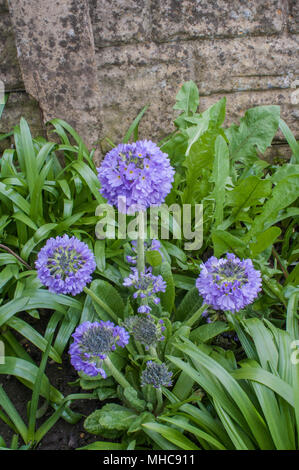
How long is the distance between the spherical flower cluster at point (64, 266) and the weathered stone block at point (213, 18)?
183cm

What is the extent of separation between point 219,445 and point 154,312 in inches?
24.1

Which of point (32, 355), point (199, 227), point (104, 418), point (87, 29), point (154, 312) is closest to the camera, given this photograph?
point (104, 418)

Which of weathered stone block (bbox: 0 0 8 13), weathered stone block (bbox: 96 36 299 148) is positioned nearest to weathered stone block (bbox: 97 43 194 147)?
weathered stone block (bbox: 96 36 299 148)

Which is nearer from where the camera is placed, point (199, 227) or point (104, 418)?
point (104, 418)

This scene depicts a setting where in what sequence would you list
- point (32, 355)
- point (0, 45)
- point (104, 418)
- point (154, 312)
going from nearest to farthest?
1. point (104, 418)
2. point (154, 312)
3. point (32, 355)
4. point (0, 45)

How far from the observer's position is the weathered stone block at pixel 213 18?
2.62 m

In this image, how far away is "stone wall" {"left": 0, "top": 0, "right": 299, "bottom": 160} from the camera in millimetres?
2629

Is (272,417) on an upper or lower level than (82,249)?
lower

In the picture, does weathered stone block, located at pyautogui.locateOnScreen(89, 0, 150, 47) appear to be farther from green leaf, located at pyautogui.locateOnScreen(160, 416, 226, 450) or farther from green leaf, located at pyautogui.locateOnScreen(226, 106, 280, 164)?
green leaf, located at pyautogui.locateOnScreen(160, 416, 226, 450)

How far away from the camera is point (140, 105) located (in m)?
2.86

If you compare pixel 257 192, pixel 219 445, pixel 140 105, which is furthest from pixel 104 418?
pixel 140 105

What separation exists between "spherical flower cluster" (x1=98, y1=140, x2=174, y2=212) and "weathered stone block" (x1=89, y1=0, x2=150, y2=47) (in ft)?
5.10

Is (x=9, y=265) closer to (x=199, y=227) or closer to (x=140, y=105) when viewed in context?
(x=199, y=227)

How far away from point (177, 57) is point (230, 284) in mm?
1898
